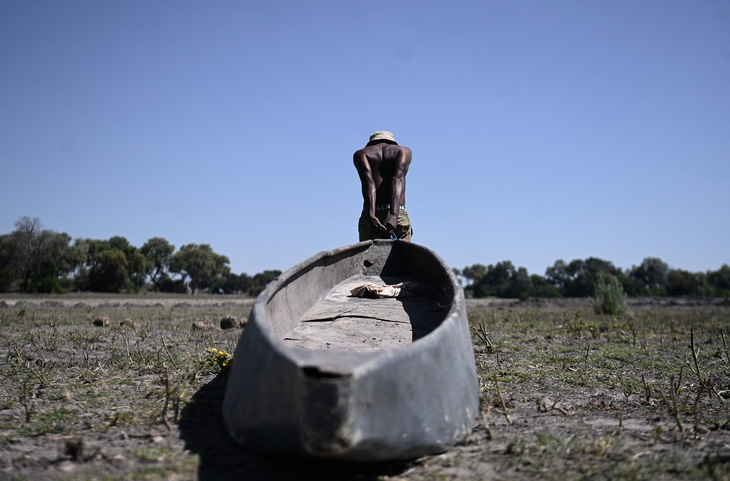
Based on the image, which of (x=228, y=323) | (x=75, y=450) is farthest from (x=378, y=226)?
(x=75, y=450)

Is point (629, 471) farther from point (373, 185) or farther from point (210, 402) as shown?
point (373, 185)

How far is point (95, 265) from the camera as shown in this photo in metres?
47.7

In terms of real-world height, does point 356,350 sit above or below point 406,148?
below

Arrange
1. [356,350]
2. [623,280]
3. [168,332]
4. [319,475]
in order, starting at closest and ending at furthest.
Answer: [319,475]
[356,350]
[168,332]
[623,280]

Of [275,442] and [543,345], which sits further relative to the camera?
[543,345]

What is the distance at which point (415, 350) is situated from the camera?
247 cm

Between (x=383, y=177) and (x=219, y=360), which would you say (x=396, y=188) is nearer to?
(x=383, y=177)

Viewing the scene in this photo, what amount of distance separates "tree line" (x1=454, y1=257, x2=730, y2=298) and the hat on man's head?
34329 mm

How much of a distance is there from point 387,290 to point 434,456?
2656 mm

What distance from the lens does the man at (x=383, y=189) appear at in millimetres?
6781

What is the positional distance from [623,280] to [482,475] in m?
58.4

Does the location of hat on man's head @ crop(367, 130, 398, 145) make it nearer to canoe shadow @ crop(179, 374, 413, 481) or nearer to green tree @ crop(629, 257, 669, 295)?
canoe shadow @ crop(179, 374, 413, 481)

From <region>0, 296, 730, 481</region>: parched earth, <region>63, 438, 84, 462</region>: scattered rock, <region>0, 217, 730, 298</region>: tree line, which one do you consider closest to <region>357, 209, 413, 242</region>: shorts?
<region>0, 296, 730, 481</region>: parched earth

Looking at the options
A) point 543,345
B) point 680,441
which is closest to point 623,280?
point 543,345
